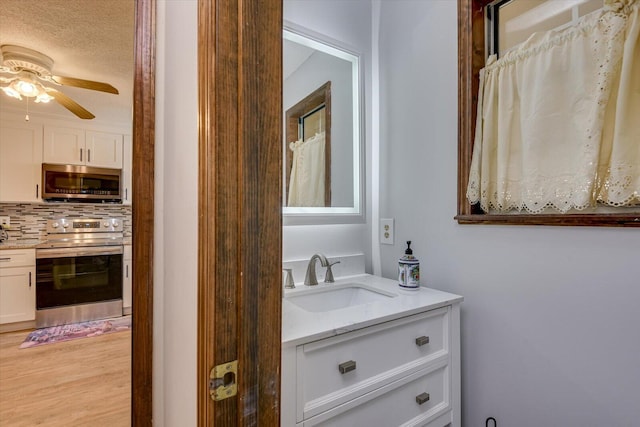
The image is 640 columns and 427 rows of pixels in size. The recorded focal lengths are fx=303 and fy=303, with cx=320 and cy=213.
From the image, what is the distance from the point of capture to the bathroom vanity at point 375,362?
0.78 metres

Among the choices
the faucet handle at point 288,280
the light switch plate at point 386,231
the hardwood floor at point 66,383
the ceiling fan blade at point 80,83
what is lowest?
the hardwood floor at point 66,383

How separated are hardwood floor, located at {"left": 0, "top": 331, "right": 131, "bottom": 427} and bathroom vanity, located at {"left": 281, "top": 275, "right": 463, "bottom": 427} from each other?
5.02 feet

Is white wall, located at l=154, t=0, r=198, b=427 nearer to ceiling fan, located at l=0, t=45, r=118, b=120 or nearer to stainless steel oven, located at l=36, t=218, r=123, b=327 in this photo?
ceiling fan, located at l=0, t=45, r=118, b=120

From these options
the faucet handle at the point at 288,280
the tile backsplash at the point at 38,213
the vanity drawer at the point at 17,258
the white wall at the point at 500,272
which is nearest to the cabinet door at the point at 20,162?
the tile backsplash at the point at 38,213

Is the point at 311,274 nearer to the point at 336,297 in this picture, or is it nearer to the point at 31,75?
the point at 336,297

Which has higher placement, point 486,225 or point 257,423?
point 486,225

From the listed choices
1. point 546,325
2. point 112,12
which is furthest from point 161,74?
point 112,12

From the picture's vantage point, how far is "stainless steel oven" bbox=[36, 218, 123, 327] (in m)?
3.11

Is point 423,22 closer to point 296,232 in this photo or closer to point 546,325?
point 296,232

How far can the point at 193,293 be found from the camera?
0.51m

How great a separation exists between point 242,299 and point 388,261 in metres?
1.25

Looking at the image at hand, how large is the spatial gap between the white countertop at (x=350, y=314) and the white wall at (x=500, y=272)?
18cm

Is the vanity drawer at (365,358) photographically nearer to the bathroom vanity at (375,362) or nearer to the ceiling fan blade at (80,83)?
the bathroom vanity at (375,362)

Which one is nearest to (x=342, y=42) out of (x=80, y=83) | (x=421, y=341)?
(x=421, y=341)
